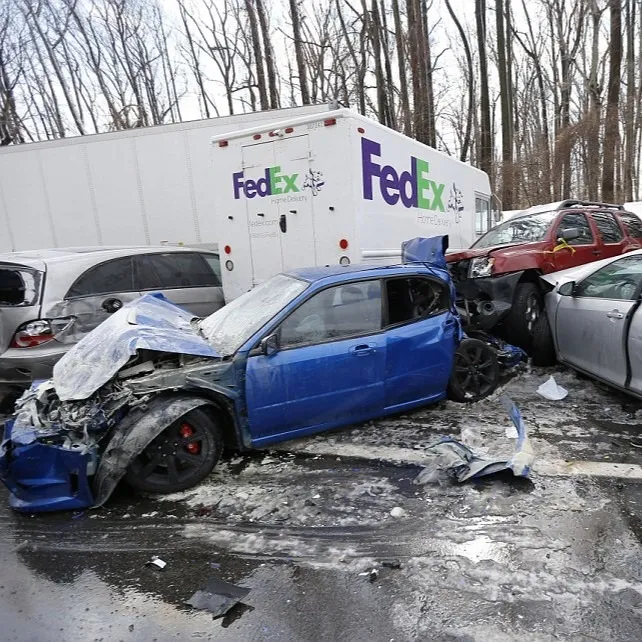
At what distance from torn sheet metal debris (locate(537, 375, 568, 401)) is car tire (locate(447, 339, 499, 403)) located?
0.48m

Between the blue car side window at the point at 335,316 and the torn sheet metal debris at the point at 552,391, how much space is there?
2134 mm

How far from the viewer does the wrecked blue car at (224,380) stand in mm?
3137

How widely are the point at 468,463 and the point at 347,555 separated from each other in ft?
3.83

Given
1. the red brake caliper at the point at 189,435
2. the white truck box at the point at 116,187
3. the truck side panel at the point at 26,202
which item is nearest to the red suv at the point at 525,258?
the red brake caliper at the point at 189,435

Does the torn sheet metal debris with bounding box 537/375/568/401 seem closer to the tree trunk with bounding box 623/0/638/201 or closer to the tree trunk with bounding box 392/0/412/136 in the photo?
the tree trunk with bounding box 392/0/412/136

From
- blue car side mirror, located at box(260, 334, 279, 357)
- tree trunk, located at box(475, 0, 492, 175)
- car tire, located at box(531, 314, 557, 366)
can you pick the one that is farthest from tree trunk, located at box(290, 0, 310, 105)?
blue car side mirror, located at box(260, 334, 279, 357)

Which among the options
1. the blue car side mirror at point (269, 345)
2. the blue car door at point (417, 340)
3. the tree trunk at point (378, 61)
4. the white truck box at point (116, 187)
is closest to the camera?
the blue car side mirror at point (269, 345)

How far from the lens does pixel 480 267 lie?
6305 millimetres

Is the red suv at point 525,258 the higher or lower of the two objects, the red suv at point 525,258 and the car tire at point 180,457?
the higher

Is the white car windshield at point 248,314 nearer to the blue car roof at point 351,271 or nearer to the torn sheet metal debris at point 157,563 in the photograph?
the blue car roof at point 351,271

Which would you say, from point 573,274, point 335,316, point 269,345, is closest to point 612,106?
point 573,274

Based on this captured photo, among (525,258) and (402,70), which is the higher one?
(402,70)

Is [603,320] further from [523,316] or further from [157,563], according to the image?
[157,563]

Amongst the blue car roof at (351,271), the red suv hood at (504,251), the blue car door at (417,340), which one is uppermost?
the blue car roof at (351,271)
